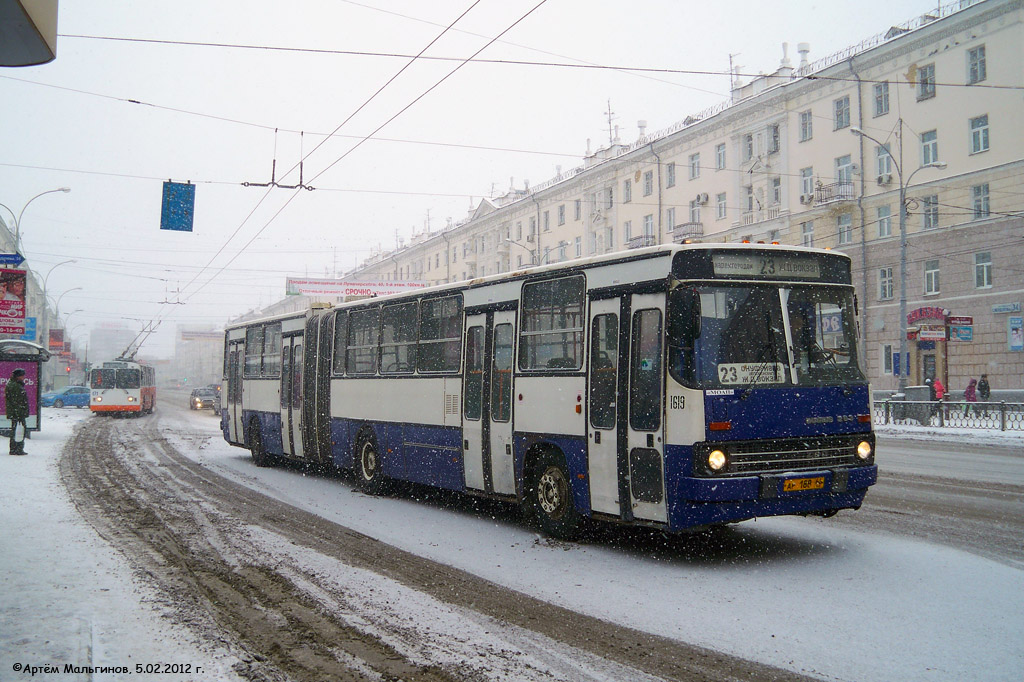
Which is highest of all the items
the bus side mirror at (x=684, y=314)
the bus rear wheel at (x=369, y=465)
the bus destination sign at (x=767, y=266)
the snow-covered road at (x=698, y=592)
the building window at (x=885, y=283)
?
the building window at (x=885, y=283)

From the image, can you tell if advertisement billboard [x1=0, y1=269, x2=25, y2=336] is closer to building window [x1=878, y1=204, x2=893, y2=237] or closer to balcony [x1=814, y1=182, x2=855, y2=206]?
balcony [x1=814, y1=182, x2=855, y2=206]

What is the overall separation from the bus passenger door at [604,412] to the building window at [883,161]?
34.2 metres

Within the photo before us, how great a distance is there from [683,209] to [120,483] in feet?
132

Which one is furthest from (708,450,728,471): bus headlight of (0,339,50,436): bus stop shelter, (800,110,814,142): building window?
(800,110,814,142): building window

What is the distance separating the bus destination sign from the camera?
304 inches

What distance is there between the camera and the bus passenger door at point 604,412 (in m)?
8.12

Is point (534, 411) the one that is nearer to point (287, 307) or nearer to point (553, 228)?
point (553, 228)

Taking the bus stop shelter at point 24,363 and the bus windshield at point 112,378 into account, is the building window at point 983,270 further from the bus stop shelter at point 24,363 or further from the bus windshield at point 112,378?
the bus windshield at point 112,378

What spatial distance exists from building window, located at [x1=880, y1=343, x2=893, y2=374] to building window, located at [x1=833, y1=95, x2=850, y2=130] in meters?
10.7

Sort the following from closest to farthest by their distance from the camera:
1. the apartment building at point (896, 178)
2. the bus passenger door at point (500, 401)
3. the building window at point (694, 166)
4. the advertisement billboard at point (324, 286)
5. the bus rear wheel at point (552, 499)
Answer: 1. the bus rear wheel at point (552, 499)
2. the bus passenger door at point (500, 401)
3. the apartment building at point (896, 178)
4. the building window at point (694, 166)
5. the advertisement billboard at point (324, 286)

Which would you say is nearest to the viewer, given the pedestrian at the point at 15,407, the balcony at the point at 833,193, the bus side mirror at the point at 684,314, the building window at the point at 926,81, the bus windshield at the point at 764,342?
the bus side mirror at the point at 684,314

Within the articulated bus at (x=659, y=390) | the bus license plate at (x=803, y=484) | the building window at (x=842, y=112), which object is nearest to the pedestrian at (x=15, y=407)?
the articulated bus at (x=659, y=390)

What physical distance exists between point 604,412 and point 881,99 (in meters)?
35.9

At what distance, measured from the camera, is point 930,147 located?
36375 mm
